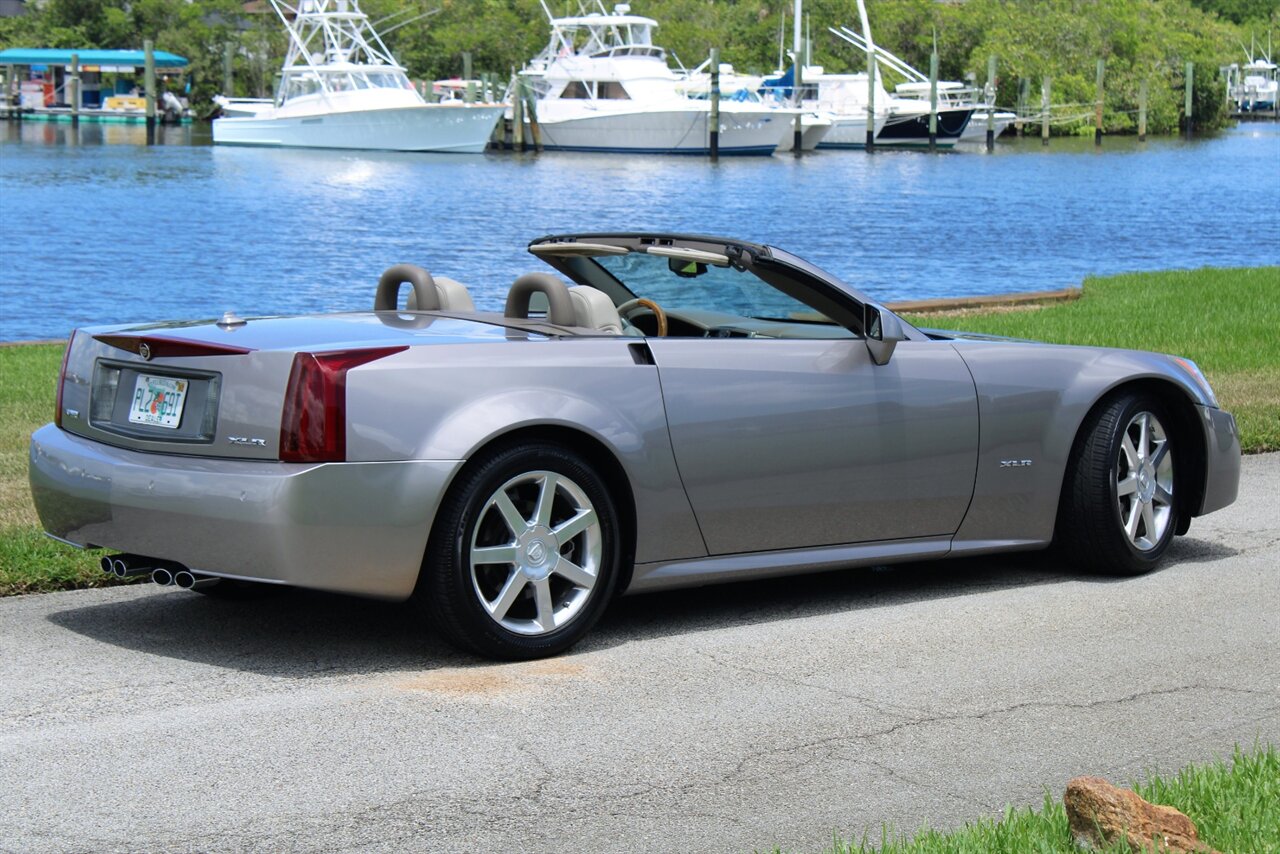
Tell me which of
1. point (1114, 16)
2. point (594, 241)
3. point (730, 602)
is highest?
point (1114, 16)

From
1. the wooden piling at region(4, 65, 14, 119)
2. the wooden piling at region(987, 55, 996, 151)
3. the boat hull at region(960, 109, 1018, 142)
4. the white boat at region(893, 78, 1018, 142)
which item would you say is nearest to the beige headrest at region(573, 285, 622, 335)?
the wooden piling at region(987, 55, 996, 151)

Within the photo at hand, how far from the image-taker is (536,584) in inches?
223

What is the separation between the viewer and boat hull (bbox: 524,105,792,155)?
77.6 metres

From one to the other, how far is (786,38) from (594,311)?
120m

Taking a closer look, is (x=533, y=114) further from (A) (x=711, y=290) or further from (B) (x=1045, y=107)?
(A) (x=711, y=290)

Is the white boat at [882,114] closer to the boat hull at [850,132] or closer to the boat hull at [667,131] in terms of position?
the boat hull at [850,132]

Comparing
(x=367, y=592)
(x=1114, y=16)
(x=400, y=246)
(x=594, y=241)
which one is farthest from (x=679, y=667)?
(x=1114, y=16)

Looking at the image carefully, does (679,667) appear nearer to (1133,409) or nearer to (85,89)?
(1133,409)

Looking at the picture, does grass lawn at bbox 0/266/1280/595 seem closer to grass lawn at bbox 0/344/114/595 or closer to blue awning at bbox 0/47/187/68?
grass lawn at bbox 0/344/114/595

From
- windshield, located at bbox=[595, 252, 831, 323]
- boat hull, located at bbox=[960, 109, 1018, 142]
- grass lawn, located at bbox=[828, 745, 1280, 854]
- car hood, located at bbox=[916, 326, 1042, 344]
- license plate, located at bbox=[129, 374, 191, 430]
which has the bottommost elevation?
grass lawn, located at bbox=[828, 745, 1280, 854]

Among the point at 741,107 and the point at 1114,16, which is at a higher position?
the point at 1114,16

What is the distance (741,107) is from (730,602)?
73.2 m

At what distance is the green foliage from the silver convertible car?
341 ft

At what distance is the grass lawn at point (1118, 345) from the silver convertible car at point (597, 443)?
2.99 feet
